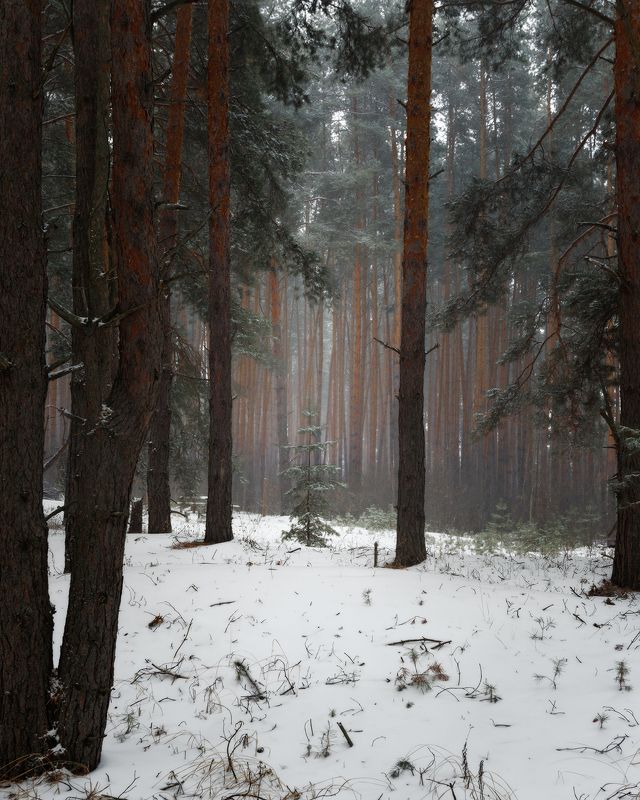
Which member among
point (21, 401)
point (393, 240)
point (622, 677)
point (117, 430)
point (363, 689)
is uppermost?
point (393, 240)

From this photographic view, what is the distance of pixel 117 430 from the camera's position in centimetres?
294

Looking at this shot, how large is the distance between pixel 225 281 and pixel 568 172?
530 cm

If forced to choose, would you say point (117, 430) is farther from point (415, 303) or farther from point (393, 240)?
point (393, 240)

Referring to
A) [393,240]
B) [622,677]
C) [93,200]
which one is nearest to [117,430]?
[93,200]

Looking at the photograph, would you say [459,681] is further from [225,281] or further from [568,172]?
[568,172]

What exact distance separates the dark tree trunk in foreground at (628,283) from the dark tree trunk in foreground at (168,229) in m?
5.68

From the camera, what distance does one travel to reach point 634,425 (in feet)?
19.8

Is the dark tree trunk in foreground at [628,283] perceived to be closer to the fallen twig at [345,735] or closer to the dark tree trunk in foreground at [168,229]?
the fallen twig at [345,735]

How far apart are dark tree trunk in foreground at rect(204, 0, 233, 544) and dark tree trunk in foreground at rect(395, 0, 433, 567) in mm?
2727

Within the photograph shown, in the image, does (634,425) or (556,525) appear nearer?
(634,425)

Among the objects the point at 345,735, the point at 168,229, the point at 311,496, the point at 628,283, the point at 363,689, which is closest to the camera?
the point at 345,735

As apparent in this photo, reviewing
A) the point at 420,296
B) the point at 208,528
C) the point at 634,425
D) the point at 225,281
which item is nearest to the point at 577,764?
the point at 634,425

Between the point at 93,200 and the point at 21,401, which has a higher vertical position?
the point at 93,200

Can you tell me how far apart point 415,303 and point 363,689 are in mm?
4740
